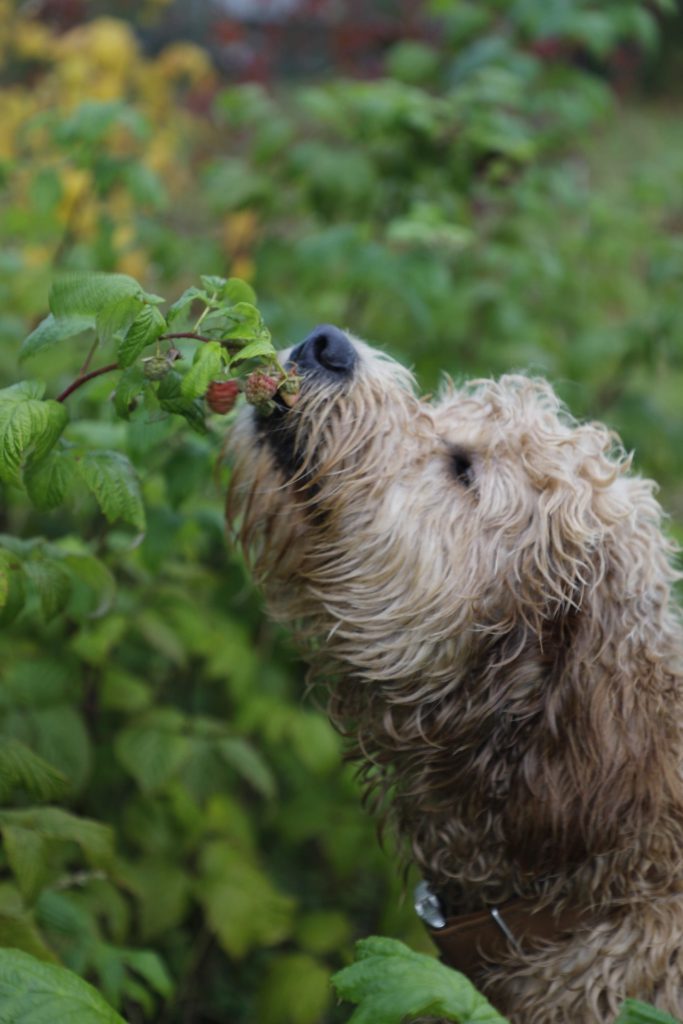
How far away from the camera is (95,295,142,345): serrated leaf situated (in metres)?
2.21

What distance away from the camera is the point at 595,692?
8.39 ft

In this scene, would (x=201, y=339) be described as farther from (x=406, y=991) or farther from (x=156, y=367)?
(x=406, y=991)

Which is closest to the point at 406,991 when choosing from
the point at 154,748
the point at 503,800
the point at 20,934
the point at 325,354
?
the point at 503,800

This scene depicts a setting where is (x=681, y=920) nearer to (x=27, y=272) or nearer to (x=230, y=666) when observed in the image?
(x=230, y=666)

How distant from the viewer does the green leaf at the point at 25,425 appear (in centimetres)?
208

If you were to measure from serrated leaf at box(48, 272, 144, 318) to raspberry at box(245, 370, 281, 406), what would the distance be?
0.95 feet

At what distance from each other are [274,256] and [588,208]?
5.10 ft

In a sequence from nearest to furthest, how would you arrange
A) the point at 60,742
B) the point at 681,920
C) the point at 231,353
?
1. the point at 231,353
2. the point at 681,920
3. the point at 60,742

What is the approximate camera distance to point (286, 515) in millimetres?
2758

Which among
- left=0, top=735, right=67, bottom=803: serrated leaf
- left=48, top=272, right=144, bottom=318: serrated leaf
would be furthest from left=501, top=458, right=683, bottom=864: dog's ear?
left=48, top=272, right=144, bottom=318: serrated leaf

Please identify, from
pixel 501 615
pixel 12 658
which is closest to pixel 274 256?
pixel 12 658

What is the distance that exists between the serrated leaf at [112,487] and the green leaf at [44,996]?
81 centimetres

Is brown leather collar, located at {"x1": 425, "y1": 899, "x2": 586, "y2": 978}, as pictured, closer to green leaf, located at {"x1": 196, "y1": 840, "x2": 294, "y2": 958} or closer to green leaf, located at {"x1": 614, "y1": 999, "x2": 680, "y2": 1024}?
green leaf, located at {"x1": 614, "y1": 999, "x2": 680, "y2": 1024}

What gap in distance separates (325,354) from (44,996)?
58.7 inches
